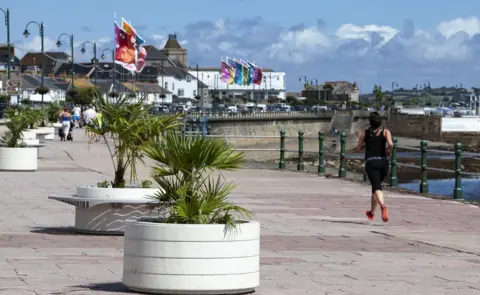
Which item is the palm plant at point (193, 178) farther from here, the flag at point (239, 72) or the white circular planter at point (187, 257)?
the flag at point (239, 72)

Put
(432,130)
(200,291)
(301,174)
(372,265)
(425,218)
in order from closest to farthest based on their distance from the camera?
(200,291) → (372,265) → (425,218) → (301,174) → (432,130)

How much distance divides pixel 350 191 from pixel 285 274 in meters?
12.5

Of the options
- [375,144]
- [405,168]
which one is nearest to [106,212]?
[375,144]

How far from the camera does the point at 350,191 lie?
22516 mm

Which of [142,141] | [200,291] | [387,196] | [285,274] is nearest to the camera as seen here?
[200,291]

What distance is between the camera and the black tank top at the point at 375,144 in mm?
15820

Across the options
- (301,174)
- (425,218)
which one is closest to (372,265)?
(425,218)

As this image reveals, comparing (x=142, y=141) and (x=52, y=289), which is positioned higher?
(x=142, y=141)

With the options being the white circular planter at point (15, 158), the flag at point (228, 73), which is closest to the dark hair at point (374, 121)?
the white circular planter at point (15, 158)

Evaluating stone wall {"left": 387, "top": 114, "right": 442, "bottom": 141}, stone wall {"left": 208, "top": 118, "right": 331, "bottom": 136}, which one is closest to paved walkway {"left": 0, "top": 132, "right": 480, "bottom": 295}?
stone wall {"left": 208, "top": 118, "right": 331, "bottom": 136}

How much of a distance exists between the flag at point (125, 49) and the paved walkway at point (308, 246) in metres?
34.0

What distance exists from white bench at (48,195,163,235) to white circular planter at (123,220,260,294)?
4.13 m

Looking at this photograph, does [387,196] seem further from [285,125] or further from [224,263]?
[285,125]

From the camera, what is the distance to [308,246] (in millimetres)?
12633
